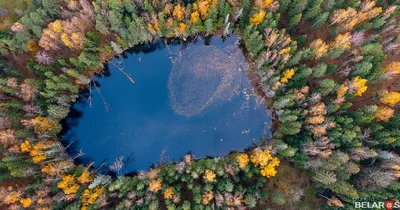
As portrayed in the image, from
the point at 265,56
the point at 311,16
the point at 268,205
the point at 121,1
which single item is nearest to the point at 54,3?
the point at 121,1

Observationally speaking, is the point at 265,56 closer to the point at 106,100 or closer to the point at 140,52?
the point at 140,52

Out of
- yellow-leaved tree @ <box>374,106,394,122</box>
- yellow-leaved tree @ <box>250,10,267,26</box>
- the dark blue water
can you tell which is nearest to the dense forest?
yellow-leaved tree @ <box>250,10,267,26</box>

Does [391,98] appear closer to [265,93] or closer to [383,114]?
[383,114]

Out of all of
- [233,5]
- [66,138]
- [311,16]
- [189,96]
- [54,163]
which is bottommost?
[54,163]

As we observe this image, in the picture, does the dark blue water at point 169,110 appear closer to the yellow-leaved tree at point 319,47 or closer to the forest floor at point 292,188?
the forest floor at point 292,188

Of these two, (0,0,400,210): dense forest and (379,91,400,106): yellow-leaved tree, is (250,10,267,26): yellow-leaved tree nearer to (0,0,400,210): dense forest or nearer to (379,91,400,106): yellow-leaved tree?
(0,0,400,210): dense forest

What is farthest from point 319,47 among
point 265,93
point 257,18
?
point 265,93
